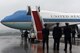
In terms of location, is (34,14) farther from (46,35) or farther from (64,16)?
(64,16)

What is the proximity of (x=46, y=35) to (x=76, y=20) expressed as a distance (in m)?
20.6

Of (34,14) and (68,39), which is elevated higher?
(34,14)

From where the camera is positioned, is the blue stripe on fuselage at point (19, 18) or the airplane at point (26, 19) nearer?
the airplane at point (26, 19)

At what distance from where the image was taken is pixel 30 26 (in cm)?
3569

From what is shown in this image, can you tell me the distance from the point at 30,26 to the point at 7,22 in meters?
3.32

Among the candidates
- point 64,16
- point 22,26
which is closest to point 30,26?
point 22,26

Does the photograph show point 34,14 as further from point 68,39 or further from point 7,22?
point 7,22

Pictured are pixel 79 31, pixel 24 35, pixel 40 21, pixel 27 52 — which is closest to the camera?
pixel 27 52

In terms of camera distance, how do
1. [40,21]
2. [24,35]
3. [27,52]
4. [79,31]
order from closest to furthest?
[27,52] < [40,21] < [79,31] < [24,35]

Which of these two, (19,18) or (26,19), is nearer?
(26,19)

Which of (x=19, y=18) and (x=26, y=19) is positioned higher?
(x=19, y=18)

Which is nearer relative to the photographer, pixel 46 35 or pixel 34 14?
pixel 46 35

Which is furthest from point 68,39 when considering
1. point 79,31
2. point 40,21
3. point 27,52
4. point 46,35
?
point 79,31

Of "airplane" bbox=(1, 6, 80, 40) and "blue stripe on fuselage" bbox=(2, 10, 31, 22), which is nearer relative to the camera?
"airplane" bbox=(1, 6, 80, 40)
